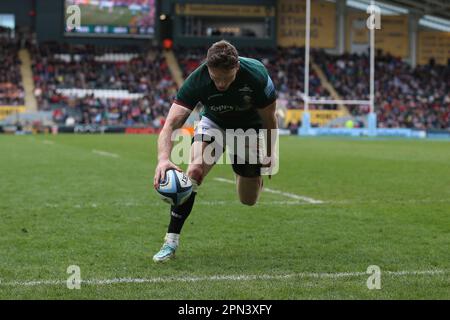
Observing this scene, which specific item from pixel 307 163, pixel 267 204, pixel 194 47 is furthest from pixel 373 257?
pixel 194 47

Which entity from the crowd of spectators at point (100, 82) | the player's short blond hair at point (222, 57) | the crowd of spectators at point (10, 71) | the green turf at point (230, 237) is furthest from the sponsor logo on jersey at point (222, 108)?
the crowd of spectators at point (10, 71)

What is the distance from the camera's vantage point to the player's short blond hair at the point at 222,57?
201 inches

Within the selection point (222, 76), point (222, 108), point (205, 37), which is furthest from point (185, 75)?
point (222, 76)

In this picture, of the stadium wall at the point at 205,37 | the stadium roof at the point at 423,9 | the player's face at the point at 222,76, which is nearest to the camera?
the player's face at the point at 222,76

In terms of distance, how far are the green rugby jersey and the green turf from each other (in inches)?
48.4

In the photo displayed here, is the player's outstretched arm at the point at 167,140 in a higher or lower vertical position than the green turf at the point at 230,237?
higher

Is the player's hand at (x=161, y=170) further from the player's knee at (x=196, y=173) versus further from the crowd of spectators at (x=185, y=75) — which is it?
the crowd of spectators at (x=185, y=75)

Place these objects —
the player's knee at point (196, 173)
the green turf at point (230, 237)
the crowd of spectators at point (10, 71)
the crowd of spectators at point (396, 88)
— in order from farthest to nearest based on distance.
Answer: the crowd of spectators at point (396, 88)
the crowd of spectators at point (10, 71)
the player's knee at point (196, 173)
the green turf at point (230, 237)

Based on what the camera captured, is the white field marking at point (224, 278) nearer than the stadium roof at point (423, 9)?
Yes

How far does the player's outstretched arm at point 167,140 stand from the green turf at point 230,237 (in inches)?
28.5

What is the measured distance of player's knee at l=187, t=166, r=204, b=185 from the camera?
6.08 m

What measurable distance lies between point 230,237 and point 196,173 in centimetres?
96

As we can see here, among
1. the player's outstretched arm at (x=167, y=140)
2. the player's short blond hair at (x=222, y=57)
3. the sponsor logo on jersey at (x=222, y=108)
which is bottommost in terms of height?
the player's outstretched arm at (x=167, y=140)
